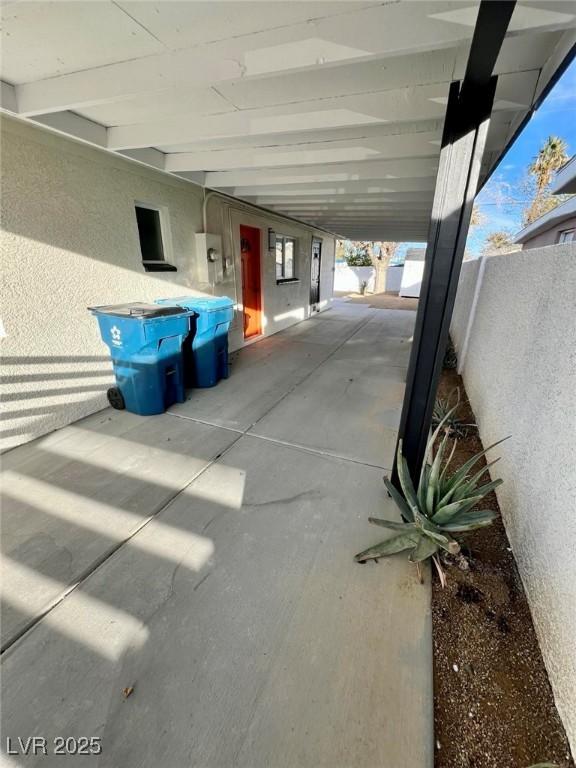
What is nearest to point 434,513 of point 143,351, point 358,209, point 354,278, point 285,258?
point 143,351

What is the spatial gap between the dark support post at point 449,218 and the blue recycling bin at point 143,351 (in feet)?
8.37

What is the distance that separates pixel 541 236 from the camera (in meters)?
11.2

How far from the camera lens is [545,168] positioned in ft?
51.5

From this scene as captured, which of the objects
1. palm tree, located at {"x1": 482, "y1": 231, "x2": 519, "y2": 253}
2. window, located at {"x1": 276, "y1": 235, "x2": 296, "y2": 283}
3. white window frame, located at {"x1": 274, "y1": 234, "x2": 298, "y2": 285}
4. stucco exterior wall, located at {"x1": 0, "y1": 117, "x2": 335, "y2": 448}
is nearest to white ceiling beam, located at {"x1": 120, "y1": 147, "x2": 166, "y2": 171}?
stucco exterior wall, located at {"x1": 0, "y1": 117, "x2": 335, "y2": 448}

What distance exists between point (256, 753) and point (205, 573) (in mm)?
804

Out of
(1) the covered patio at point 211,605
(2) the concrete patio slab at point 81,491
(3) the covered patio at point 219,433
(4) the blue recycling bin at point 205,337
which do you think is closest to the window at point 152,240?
(3) the covered patio at point 219,433

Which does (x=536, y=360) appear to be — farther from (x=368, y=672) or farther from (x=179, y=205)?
(x=179, y=205)

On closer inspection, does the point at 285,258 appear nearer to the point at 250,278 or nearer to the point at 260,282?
the point at 260,282

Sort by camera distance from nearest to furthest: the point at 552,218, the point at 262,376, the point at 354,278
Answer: the point at 262,376, the point at 552,218, the point at 354,278

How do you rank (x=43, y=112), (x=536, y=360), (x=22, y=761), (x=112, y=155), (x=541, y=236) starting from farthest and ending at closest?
(x=541, y=236) → (x=112, y=155) → (x=43, y=112) → (x=536, y=360) → (x=22, y=761)

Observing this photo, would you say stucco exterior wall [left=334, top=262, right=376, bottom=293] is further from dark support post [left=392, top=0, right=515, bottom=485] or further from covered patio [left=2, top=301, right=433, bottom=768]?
dark support post [left=392, top=0, right=515, bottom=485]

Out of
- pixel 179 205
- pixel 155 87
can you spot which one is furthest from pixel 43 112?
pixel 179 205

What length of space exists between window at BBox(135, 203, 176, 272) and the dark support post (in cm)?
365

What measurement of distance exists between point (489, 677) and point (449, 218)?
216cm
